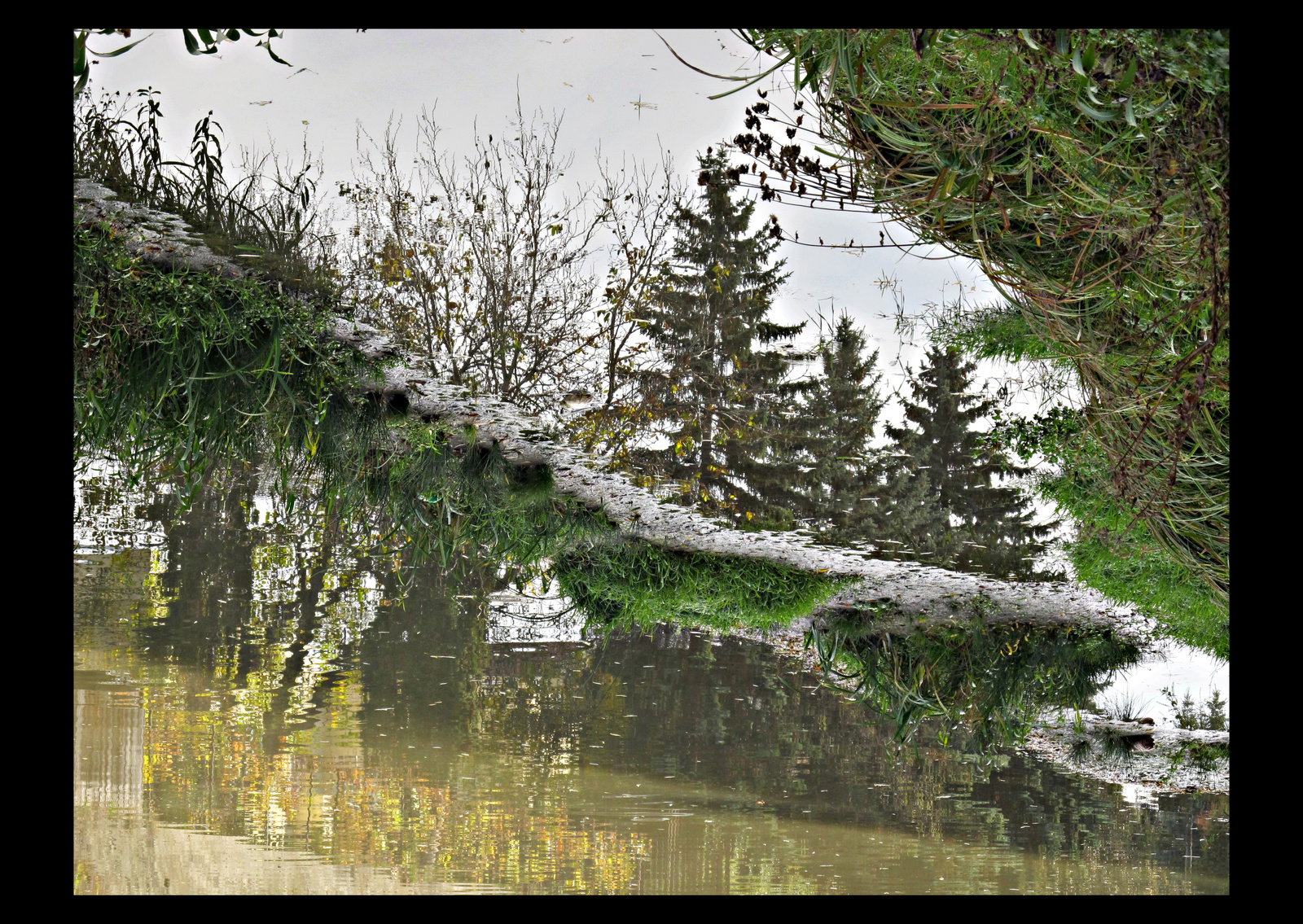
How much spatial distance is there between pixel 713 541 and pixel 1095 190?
62.1 inches

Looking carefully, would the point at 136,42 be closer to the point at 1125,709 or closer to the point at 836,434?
the point at 1125,709

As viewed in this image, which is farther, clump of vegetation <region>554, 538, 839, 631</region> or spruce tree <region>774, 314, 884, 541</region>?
spruce tree <region>774, 314, 884, 541</region>

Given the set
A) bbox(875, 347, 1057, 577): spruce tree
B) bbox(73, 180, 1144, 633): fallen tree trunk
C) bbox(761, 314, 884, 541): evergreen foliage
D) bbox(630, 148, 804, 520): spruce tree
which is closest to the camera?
bbox(73, 180, 1144, 633): fallen tree trunk

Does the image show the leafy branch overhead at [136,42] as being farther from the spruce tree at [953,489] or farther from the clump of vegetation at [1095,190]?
the spruce tree at [953,489]

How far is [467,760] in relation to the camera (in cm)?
302

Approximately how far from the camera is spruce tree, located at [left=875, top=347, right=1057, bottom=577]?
2686mm

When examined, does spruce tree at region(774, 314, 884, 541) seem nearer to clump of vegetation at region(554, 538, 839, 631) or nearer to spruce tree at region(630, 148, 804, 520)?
spruce tree at region(630, 148, 804, 520)

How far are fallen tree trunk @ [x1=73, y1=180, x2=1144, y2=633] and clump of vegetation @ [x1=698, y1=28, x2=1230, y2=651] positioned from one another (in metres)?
0.46

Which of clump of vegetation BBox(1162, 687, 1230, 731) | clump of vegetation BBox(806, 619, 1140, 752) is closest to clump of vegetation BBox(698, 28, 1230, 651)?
clump of vegetation BBox(806, 619, 1140, 752)

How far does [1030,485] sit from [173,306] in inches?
104

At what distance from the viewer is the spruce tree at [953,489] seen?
2.69 m

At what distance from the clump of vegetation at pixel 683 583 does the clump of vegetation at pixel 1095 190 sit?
90 cm

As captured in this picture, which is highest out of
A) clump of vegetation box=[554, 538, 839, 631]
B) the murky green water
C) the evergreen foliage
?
the evergreen foliage

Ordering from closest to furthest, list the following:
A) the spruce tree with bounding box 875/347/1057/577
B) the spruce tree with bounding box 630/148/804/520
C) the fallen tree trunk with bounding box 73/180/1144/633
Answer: the fallen tree trunk with bounding box 73/180/1144/633
the spruce tree with bounding box 875/347/1057/577
the spruce tree with bounding box 630/148/804/520
